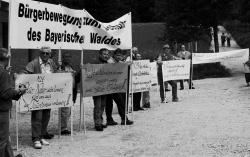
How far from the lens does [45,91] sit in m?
9.12

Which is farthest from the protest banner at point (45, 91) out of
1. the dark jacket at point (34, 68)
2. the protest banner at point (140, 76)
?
the protest banner at point (140, 76)

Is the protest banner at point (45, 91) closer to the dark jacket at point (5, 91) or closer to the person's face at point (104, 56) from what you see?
the person's face at point (104, 56)

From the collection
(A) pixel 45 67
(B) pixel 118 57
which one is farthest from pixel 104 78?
(A) pixel 45 67

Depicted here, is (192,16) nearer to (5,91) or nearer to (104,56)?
(104,56)

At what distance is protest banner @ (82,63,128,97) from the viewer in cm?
1029

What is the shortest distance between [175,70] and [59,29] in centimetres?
734

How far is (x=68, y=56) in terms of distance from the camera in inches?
412

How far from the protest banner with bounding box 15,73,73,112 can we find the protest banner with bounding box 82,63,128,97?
0.69 metres

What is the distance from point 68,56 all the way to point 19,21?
1.99 meters

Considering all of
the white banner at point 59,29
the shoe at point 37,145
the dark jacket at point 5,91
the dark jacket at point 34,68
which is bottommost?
the shoe at point 37,145

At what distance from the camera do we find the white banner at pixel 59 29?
869cm

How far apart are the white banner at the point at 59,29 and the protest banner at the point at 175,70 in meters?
4.18

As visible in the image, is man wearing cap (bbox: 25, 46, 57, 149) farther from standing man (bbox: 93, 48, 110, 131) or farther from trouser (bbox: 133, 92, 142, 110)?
trouser (bbox: 133, 92, 142, 110)

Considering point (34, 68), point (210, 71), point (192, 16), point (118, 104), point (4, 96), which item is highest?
point (192, 16)
